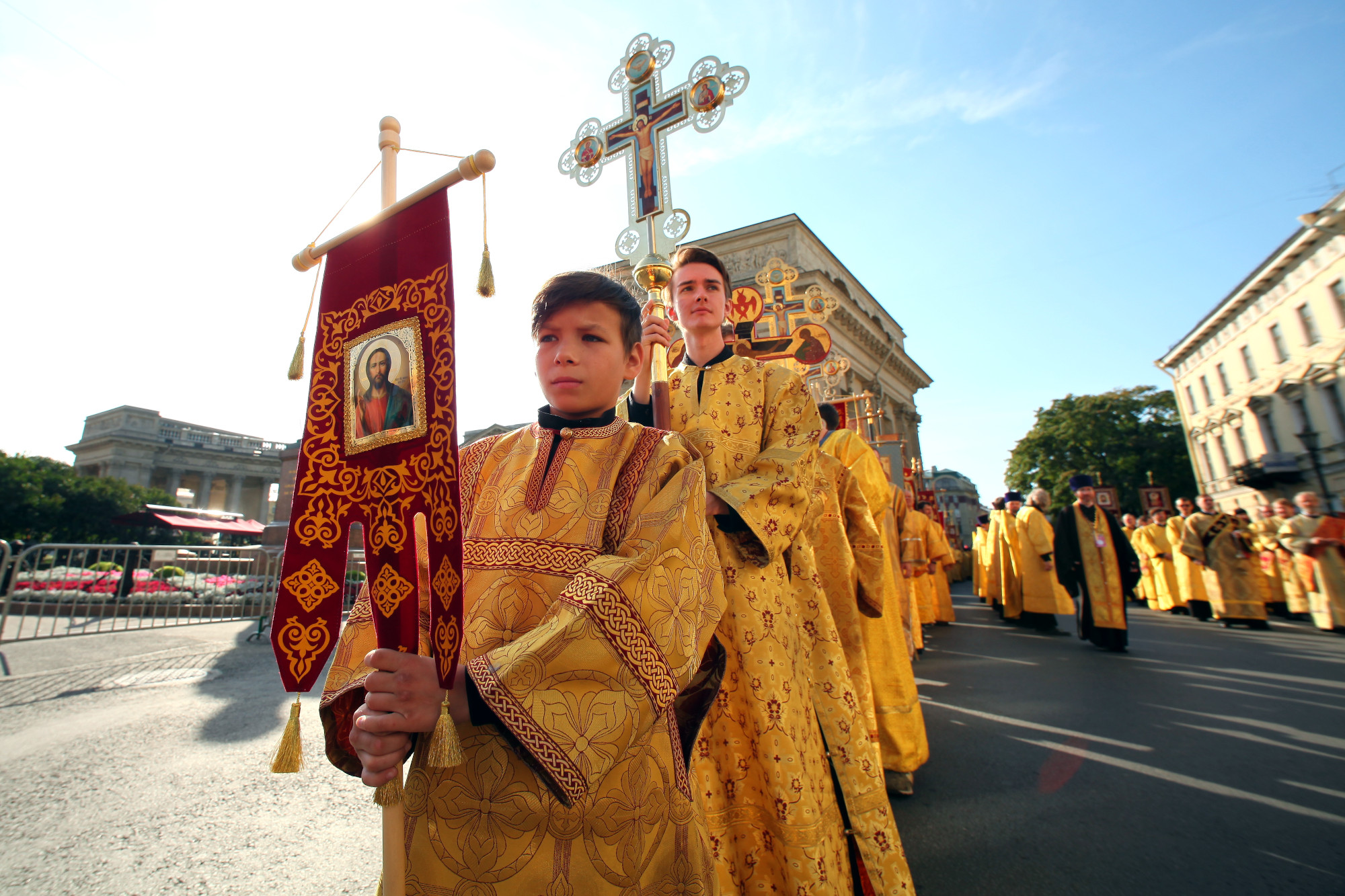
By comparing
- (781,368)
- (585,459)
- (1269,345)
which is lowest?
(585,459)

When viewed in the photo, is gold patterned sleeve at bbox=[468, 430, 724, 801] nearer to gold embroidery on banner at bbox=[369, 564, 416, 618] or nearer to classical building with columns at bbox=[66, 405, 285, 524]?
gold embroidery on banner at bbox=[369, 564, 416, 618]

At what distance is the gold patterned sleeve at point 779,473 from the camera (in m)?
1.72

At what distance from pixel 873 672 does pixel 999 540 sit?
9.46 meters

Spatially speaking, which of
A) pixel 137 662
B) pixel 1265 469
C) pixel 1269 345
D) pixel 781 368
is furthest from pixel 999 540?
pixel 1269 345

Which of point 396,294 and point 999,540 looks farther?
point 999,540

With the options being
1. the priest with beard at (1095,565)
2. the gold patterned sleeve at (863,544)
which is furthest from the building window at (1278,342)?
the gold patterned sleeve at (863,544)

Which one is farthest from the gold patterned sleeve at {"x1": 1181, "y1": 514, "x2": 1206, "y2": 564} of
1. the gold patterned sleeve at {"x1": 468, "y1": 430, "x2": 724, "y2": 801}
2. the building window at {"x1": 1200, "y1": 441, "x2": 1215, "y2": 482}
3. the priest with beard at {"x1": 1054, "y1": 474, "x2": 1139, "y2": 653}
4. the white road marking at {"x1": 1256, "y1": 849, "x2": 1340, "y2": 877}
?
the building window at {"x1": 1200, "y1": 441, "x2": 1215, "y2": 482}

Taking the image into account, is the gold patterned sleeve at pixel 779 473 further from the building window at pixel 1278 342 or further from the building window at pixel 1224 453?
the building window at pixel 1224 453

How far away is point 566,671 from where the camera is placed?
3.10 feet

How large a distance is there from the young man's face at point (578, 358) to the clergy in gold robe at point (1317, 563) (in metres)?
12.6

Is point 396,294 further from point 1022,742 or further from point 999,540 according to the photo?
point 999,540

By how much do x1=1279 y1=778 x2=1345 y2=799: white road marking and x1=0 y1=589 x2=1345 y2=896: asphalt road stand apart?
1cm

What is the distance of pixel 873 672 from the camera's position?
3.23m

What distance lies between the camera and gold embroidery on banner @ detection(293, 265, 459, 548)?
3.55 feet
